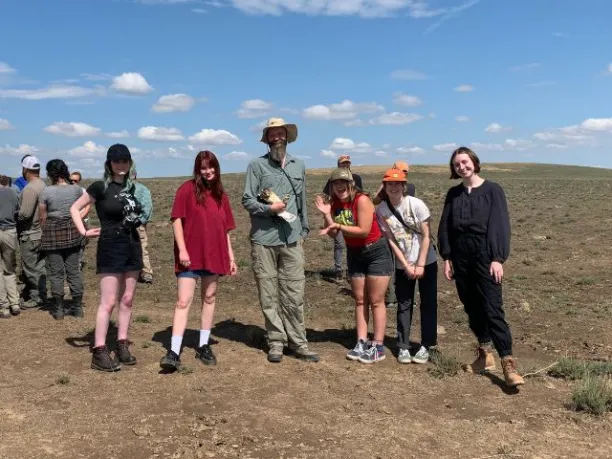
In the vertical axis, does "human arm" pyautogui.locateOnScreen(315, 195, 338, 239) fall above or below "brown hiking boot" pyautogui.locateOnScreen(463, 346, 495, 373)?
above

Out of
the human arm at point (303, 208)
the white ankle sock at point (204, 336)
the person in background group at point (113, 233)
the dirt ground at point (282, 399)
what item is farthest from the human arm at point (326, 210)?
the person in background group at point (113, 233)

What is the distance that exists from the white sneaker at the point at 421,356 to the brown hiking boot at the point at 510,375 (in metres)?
1.01

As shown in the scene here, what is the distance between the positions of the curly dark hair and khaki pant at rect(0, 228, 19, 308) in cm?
109

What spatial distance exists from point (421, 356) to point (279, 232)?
206 cm

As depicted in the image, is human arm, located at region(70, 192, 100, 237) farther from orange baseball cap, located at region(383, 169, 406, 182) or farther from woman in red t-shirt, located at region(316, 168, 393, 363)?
orange baseball cap, located at region(383, 169, 406, 182)

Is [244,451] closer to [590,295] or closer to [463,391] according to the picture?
[463,391]

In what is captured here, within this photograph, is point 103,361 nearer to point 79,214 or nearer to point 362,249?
point 79,214

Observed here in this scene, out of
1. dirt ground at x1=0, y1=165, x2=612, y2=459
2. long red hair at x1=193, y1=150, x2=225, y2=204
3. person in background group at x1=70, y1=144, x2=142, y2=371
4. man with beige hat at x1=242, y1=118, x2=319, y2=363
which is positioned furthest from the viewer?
man with beige hat at x1=242, y1=118, x2=319, y2=363

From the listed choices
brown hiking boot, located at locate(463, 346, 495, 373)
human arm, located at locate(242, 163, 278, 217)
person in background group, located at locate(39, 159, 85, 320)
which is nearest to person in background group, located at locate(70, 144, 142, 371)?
human arm, located at locate(242, 163, 278, 217)

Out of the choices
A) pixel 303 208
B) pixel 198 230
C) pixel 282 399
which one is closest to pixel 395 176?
pixel 303 208

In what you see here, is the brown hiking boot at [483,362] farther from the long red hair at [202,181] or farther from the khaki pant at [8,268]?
the khaki pant at [8,268]

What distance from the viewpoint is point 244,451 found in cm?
391

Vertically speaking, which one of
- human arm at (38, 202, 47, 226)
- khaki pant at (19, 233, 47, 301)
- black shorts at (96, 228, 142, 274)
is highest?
human arm at (38, 202, 47, 226)

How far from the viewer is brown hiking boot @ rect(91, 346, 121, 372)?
545 centimetres
